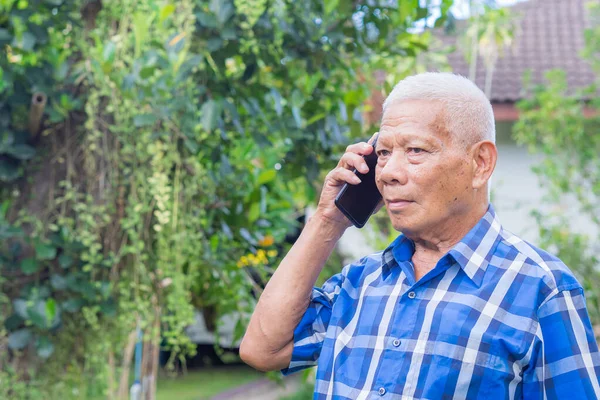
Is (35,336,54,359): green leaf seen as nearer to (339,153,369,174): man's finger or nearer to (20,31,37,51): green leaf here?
(20,31,37,51): green leaf

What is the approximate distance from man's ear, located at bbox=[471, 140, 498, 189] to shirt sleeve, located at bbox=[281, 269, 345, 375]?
15.6 inches

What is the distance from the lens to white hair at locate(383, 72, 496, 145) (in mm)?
1595

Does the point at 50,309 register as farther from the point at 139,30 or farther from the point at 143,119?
the point at 139,30

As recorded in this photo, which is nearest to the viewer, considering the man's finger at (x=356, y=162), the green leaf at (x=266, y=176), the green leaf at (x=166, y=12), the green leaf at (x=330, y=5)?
the man's finger at (x=356, y=162)

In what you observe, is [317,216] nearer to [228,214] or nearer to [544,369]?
[544,369]

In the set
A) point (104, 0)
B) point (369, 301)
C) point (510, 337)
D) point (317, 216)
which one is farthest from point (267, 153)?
point (510, 337)

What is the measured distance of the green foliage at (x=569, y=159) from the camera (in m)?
7.40

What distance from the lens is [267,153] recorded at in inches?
127

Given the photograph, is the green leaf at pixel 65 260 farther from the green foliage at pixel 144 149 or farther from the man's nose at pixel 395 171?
the man's nose at pixel 395 171

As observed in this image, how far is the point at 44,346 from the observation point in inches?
116

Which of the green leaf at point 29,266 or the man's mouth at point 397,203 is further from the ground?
the man's mouth at point 397,203

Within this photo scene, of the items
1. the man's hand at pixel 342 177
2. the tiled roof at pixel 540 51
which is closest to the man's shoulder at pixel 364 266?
the man's hand at pixel 342 177

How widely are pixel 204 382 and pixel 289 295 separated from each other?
7876 millimetres

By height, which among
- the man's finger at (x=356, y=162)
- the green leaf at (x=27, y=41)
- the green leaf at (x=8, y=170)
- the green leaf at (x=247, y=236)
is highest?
the green leaf at (x=27, y=41)
